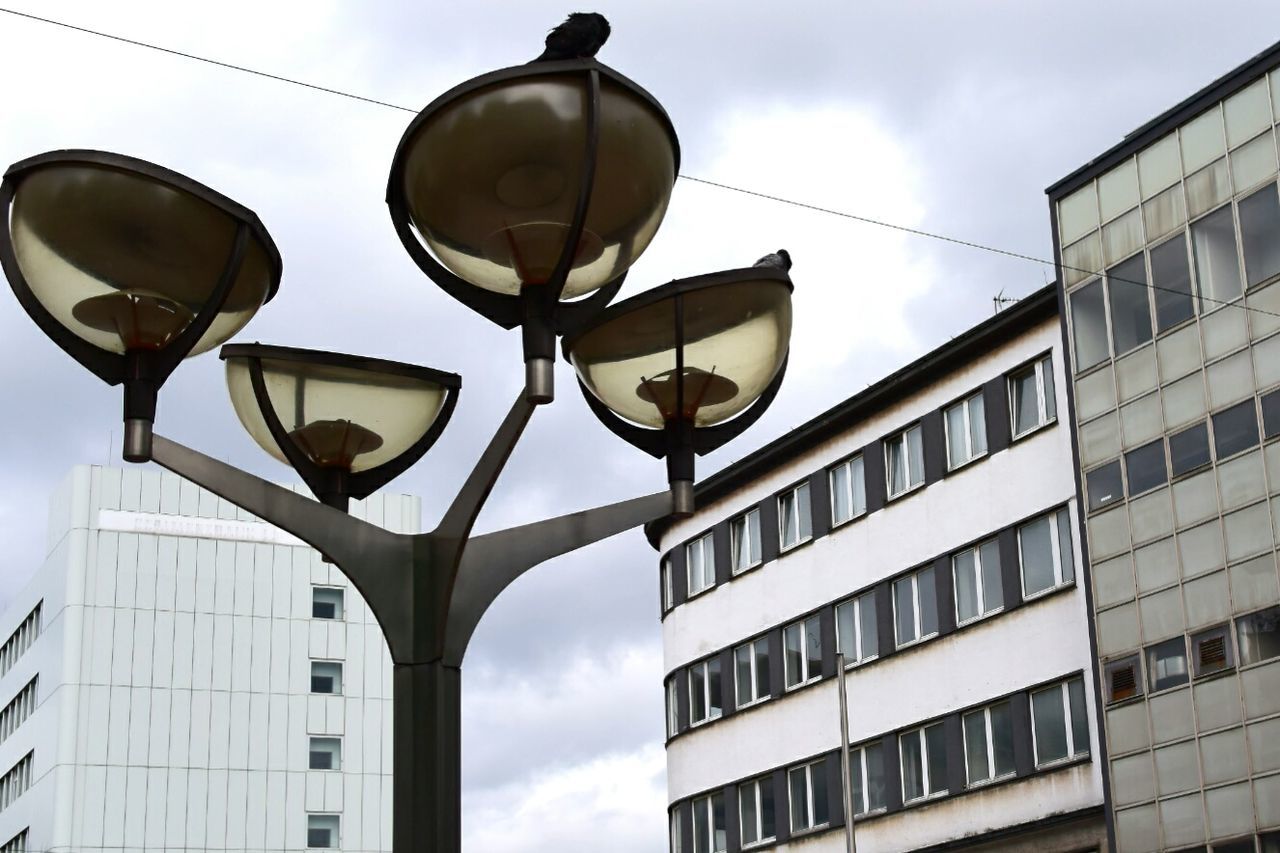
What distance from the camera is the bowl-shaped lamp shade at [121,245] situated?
537 cm

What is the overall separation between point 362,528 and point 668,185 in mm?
1324

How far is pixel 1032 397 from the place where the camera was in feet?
119

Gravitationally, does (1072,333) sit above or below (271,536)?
below

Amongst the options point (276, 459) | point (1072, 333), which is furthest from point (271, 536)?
point (276, 459)

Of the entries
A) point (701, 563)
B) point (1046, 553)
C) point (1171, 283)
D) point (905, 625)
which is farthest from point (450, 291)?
point (701, 563)

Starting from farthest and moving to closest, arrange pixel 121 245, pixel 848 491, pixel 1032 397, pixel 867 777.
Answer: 1. pixel 848 491
2. pixel 867 777
3. pixel 1032 397
4. pixel 121 245

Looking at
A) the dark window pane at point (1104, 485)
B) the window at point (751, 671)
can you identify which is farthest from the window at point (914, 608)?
the dark window pane at point (1104, 485)

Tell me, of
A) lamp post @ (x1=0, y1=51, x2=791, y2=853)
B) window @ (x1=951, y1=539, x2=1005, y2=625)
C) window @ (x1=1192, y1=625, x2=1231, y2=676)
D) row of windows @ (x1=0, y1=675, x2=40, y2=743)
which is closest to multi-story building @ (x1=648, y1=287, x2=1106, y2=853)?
window @ (x1=951, y1=539, x2=1005, y2=625)

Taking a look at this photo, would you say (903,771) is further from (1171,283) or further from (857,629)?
(1171,283)

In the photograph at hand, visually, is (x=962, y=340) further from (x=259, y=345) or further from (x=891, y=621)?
(x=259, y=345)

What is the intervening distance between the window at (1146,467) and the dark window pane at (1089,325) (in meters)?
1.96

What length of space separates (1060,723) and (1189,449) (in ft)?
19.3

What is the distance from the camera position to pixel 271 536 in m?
73.9

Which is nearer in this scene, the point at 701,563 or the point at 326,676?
the point at 701,563
